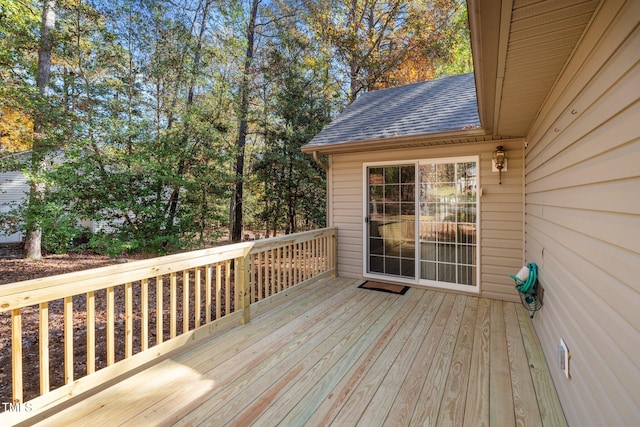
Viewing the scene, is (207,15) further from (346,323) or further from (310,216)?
(346,323)

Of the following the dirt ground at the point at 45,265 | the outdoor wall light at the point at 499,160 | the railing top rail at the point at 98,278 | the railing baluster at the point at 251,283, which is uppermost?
the outdoor wall light at the point at 499,160

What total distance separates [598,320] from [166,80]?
24.7ft

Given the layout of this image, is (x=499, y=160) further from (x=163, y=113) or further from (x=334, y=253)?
(x=163, y=113)

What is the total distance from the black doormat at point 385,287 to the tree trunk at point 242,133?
441 centimetres

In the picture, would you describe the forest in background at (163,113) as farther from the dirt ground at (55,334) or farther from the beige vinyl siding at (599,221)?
the beige vinyl siding at (599,221)

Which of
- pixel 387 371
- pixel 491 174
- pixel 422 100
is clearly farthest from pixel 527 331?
pixel 422 100

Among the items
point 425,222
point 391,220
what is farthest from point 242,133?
point 425,222

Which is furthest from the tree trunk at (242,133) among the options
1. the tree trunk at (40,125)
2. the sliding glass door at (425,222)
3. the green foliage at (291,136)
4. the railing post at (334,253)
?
the sliding glass door at (425,222)

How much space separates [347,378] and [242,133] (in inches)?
283

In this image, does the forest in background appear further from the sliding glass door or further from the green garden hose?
the green garden hose

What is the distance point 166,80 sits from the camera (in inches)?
249

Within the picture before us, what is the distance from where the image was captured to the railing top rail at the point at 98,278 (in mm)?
1601

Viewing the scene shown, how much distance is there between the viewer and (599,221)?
4.38 feet

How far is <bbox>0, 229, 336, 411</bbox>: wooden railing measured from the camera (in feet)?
5.70
